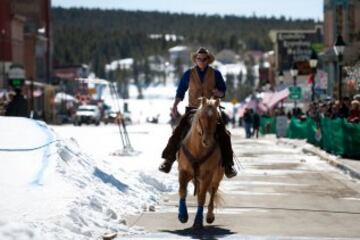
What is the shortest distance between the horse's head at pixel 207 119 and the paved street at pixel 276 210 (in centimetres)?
121

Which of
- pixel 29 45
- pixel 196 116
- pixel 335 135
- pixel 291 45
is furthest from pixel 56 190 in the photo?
pixel 291 45

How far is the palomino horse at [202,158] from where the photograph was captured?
1194cm

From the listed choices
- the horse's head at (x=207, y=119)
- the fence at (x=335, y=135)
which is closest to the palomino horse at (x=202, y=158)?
the horse's head at (x=207, y=119)

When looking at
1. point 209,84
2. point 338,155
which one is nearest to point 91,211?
point 209,84

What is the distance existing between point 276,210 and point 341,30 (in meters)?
48.5

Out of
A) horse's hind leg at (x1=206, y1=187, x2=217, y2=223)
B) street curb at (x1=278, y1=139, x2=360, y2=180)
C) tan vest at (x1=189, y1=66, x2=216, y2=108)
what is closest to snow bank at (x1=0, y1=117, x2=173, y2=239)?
horse's hind leg at (x1=206, y1=187, x2=217, y2=223)

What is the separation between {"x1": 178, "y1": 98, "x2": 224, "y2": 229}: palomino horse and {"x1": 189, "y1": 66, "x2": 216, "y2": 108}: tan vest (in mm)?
774

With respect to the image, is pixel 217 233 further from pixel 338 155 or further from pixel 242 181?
pixel 338 155

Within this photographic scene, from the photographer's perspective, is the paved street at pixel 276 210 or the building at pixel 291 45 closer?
the paved street at pixel 276 210

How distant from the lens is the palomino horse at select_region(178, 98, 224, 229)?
39.2 ft

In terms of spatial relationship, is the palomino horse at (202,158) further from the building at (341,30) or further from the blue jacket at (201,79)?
the building at (341,30)

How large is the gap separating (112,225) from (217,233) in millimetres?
1301

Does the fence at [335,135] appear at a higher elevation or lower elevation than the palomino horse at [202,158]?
lower

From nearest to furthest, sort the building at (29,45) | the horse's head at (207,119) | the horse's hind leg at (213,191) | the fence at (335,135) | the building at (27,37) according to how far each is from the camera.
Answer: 1. the horse's head at (207,119)
2. the horse's hind leg at (213,191)
3. the fence at (335,135)
4. the building at (29,45)
5. the building at (27,37)
